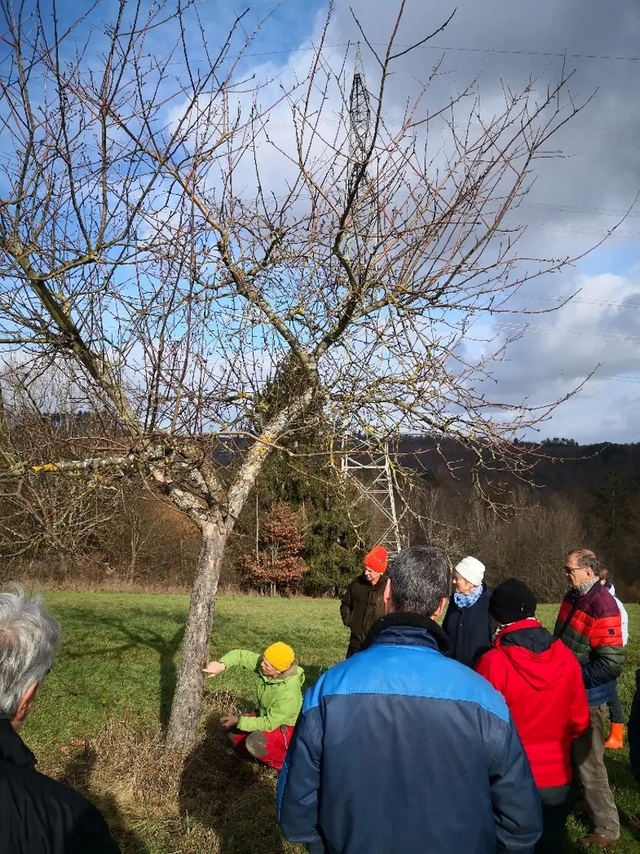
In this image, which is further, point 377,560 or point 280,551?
point 280,551

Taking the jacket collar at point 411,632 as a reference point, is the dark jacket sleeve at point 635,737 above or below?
below

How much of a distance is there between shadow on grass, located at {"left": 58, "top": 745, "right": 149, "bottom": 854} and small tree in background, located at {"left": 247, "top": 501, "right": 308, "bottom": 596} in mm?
24091

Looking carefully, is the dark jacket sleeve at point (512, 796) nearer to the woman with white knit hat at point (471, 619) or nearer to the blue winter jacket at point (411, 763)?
the blue winter jacket at point (411, 763)

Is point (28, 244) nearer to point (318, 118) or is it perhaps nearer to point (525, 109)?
point (318, 118)

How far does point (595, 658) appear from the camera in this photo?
4.41 m

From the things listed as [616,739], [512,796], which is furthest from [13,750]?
[616,739]

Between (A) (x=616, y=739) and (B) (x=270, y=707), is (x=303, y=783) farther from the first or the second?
(A) (x=616, y=739)

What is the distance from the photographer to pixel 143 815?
4.43m

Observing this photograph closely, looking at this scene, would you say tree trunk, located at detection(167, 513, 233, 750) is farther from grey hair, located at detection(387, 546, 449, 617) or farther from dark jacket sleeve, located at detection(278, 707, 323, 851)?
dark jacket sleeve, located at detection(278, 707, 323, 851)

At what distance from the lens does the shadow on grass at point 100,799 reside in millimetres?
4055

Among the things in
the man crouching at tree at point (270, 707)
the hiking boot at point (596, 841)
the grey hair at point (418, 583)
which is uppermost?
the grey hair at point (418, 583)

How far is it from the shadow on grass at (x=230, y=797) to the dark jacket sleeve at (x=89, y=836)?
→ 8.88 feet

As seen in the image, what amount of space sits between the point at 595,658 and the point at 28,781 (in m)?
3.88

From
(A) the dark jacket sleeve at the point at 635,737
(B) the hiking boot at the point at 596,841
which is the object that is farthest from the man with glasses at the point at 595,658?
(A) the dark jacket sleeve at the point at 635,737
